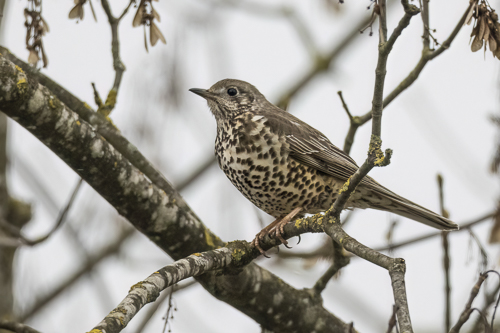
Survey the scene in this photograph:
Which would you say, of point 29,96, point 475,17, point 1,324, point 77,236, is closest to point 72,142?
point 29,96

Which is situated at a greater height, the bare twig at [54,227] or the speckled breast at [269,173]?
the speckled breast at [269,173]

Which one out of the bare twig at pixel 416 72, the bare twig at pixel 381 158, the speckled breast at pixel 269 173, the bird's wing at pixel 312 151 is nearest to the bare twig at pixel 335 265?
the speckled breast at pixel 269 173

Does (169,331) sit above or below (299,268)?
below

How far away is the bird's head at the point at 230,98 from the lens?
20.6 feet

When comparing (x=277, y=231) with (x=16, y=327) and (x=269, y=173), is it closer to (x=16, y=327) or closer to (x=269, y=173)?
Result: (x=269, y=173)

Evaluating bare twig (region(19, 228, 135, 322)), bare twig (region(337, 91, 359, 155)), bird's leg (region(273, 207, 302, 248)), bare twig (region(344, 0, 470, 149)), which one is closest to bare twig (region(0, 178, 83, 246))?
bird's leg (region(273, 207, 302, 248))

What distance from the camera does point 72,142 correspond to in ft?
14.0

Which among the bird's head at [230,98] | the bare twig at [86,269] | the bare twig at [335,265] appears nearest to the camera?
the bare twig at [335,265]

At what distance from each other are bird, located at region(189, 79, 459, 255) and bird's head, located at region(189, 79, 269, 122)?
0.35 feet

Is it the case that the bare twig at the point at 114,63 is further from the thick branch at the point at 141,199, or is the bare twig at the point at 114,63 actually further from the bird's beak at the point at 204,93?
the bird's beak at the point at 204,93

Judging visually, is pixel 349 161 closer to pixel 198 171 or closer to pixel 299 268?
pixel 299 268

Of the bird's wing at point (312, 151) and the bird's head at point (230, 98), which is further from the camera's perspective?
the bird's head at point (230, 98)

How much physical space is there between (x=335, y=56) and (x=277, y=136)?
11.3ft

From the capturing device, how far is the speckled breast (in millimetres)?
5434
